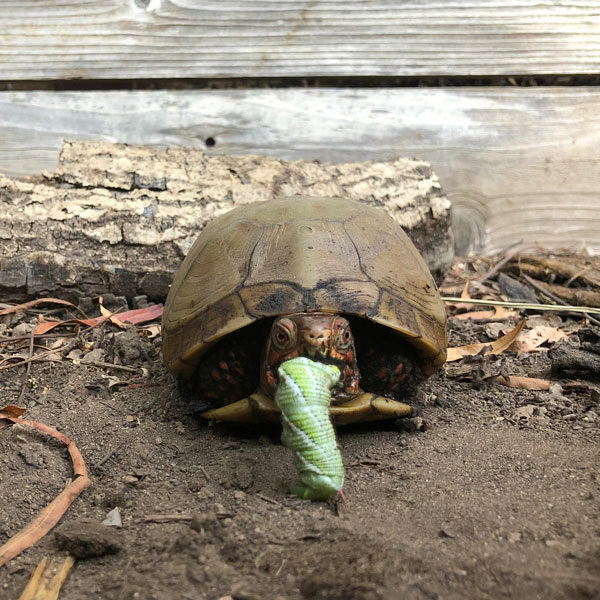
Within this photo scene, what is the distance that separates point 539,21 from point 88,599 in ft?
13.6

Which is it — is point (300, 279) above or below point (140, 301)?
above

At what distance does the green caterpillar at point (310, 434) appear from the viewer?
1963 mm

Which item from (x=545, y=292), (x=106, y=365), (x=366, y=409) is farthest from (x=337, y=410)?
(x=545, y=292)

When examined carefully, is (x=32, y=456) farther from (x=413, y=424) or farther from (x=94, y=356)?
(x=413, y=424)

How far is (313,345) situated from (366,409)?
319 mm

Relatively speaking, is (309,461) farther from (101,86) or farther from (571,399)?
(101,86)

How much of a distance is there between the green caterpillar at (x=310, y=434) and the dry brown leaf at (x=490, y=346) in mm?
1370

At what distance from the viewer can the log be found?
3.56 meters

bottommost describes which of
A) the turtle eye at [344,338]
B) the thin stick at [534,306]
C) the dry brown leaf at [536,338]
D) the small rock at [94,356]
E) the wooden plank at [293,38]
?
the small rock at [94,356]

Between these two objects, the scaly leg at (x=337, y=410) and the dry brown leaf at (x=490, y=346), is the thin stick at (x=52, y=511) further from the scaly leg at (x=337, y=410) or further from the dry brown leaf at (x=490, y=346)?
the dry brown leaf at (x=490, y=346)

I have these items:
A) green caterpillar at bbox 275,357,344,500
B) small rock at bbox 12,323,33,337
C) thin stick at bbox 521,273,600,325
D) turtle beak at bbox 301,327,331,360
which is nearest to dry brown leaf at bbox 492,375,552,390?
thin stick at bbox 521,273,600,325

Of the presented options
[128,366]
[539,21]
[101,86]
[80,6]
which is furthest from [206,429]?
[539,21]

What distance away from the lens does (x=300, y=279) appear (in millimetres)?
2436

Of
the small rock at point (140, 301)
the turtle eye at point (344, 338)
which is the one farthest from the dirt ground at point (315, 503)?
the small rock at point (140, 301)
